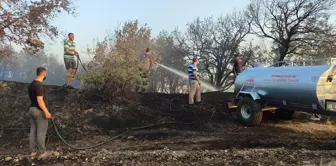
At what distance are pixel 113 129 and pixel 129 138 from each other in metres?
1.09

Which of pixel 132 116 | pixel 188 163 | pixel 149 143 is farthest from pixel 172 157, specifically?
pixel 132 116

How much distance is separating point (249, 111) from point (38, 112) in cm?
655

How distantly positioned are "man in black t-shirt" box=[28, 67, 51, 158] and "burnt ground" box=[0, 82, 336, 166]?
33 cm

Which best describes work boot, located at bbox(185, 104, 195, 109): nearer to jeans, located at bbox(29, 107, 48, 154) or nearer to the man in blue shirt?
→ the man in blue shirt

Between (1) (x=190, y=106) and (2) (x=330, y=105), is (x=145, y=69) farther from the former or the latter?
(2) (x=330, y=105)

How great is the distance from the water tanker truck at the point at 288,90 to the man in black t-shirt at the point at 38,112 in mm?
6251

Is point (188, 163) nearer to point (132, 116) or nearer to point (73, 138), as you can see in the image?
point (73, 138)

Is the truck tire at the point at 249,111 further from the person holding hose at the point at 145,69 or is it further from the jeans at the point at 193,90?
the person holding hose at the point at 145,69

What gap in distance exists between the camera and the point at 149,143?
Answer: 796 centimetres

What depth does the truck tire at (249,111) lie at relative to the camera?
9648mm

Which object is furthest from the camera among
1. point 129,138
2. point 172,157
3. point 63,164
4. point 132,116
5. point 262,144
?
point 132,116

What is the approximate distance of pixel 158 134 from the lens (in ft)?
29.2

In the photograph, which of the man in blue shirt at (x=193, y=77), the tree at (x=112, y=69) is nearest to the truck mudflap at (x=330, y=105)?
the man in blue shirt at (x=193, y=77)

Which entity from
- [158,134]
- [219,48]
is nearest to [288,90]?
[158,134]
